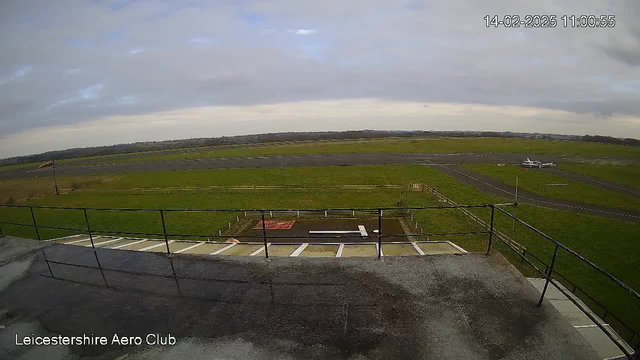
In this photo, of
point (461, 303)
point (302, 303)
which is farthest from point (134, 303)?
point (461, 303)

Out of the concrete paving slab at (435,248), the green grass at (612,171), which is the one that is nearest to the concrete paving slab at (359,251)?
the concrete paving slab at (435,248)

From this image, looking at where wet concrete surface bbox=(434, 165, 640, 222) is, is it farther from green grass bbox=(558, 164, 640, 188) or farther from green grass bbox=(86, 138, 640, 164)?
green grass bbox=(86, 138, 640, 164)

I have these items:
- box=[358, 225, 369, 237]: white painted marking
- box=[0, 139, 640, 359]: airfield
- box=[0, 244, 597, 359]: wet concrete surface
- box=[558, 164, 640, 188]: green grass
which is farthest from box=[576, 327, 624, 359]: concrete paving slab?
box=[558, 164, 640, 188]: green grass

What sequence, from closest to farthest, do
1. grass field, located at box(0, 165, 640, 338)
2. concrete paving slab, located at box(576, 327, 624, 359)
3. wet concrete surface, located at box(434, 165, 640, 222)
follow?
concrete paving slab, located at box(576, 327, 624, 359)
grass field, located at box(0, 165, 640, 338)
wet concrete surface, located at box(434, 165, 640, 222)

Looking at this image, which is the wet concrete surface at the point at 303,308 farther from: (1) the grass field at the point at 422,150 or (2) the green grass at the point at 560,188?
(1) the grass field at the point at 422,150

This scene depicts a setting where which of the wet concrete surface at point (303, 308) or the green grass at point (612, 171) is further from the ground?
the wet concrete surface at point (303, 308)

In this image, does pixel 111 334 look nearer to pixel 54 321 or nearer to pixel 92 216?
pixel 54 321
